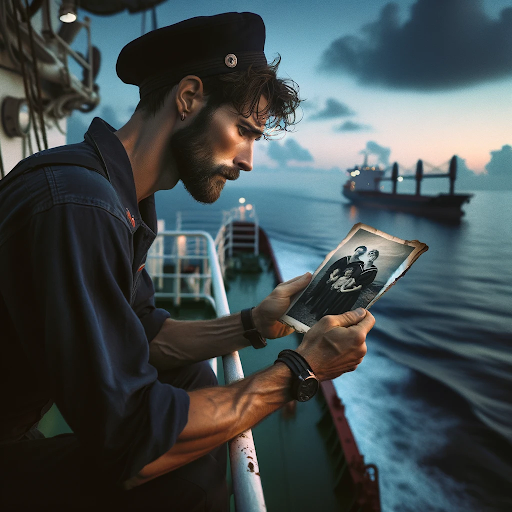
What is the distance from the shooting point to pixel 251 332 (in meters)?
1.09

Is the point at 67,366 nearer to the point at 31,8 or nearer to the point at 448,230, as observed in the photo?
the point at 31,8

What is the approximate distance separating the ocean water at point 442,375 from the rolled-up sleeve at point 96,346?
10.9 feet

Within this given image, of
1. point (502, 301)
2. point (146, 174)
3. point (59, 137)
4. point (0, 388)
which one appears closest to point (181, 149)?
point (146, 174)

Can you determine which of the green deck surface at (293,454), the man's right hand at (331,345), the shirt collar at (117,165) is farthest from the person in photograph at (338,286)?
the green deck surface at (293,454)

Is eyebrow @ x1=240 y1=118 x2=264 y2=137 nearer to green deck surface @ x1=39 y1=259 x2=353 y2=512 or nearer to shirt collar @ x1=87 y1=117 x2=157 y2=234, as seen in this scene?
shirt collar @ x1=87 y1=117 x2=157 y2=234

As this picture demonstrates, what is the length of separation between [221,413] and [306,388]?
181mm

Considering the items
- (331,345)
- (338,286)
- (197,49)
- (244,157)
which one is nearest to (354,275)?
(338,286)

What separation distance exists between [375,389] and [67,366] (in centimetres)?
1634

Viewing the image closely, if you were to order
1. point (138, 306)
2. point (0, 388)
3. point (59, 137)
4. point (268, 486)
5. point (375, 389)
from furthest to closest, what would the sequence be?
1. point (375, 389)
2. point (59, 137)
3. point (268, 486)
4. point (138, 306)
5. point (0, 388)

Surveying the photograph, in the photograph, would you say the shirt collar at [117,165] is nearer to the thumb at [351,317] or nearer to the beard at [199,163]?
the beard at [199,163]

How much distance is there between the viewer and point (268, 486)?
4145 millimetres

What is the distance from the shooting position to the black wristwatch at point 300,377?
73cm

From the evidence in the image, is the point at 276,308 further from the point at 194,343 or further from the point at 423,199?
the point at 423,199

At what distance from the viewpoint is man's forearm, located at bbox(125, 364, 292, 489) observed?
61 centimetres
